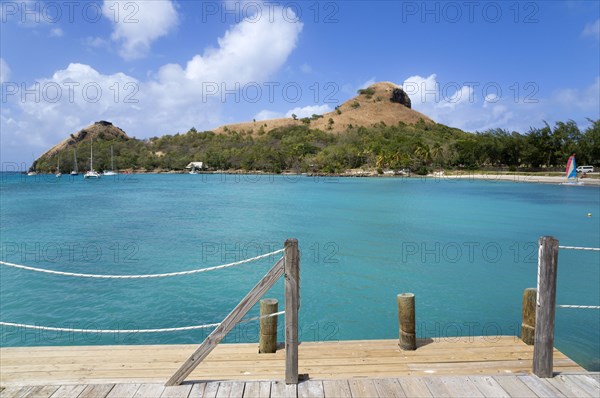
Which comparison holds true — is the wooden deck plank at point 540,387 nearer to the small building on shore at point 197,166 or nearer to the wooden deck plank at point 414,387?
the wooden deck plank at point 414,387

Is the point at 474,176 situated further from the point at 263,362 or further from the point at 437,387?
the point at 437,387

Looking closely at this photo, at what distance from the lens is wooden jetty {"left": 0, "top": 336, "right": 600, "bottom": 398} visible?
4.18 m

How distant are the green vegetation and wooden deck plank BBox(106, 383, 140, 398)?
9095 cm

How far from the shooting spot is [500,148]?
278 ft

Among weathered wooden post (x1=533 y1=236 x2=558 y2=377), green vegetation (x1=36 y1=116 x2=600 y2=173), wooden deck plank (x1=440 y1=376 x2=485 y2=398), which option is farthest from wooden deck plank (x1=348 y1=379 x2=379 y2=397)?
green vegetation (x1=36 y1=116 x2=600 y2=173)

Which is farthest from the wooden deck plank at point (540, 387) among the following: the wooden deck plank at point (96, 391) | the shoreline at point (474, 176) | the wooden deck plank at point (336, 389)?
the shoreline at point (474, 176)

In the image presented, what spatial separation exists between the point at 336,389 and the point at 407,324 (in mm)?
1879

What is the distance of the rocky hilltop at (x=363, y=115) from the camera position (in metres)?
160

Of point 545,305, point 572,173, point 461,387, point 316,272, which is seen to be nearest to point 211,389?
point 461,387

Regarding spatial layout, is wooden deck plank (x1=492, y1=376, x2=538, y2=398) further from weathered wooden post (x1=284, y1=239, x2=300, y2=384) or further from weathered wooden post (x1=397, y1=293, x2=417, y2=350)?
weathered wooden post (x1=284, y1=239, x2=300, y2=384)

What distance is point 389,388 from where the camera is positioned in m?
4.27

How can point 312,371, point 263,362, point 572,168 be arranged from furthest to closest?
point 572,168
point 263,362
point 312,371

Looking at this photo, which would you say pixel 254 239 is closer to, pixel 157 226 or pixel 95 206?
pixel 157 226

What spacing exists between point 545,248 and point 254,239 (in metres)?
17.7
